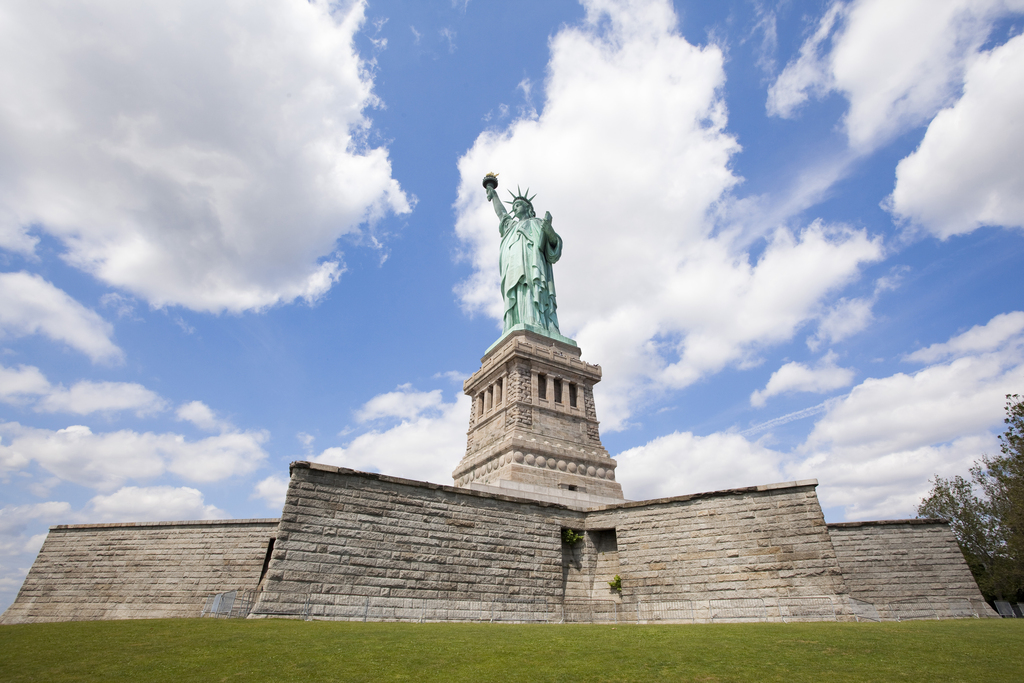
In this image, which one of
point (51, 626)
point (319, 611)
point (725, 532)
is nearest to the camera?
point (51, 626)

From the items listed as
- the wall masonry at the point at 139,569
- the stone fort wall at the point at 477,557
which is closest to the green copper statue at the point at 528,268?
the stone fort wall at the point at 477,557

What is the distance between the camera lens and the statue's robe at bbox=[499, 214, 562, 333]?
30.6 m

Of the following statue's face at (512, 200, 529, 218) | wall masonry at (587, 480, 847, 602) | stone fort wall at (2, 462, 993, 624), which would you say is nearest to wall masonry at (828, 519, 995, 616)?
stone fort wall at (2, 462, 993, 624)

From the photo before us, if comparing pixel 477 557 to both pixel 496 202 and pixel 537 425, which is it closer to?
pixel 537 425

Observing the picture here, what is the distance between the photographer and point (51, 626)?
10.2 metres

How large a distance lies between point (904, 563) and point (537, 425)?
577 inches

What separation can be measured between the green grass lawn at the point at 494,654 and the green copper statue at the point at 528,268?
69.4ft

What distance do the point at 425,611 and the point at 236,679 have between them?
7.69 meters

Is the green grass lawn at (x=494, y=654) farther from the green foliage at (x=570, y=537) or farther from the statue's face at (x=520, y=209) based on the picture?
the statue's face at (x=520, y=209)

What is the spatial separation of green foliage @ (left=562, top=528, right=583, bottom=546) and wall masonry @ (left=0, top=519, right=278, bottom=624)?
370 inches

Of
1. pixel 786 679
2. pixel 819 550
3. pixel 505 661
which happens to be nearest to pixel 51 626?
pixel 505 661

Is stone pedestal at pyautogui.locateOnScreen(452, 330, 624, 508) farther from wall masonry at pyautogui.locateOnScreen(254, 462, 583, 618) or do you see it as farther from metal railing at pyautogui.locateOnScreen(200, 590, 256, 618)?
metal railing at pyautogui.locateOnScreen(200, 590, 256, 618)

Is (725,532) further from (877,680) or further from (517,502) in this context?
(877,680)

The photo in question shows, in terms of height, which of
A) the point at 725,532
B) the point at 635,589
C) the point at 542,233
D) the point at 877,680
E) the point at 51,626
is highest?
the point at 542,233
